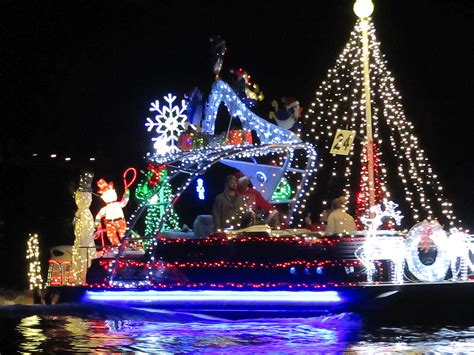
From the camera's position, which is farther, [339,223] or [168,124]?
[168,124]

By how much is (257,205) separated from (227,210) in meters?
0.87

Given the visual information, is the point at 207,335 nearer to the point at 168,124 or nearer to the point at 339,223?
the point at 339,223

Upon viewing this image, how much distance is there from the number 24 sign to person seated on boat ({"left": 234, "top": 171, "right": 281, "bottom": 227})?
5.13ft

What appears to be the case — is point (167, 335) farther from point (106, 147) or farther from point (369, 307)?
point (106, 147)

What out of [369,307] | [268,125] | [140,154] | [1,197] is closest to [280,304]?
[369,307]

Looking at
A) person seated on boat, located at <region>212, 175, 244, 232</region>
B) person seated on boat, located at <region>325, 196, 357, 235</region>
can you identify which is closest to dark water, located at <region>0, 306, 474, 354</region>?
person seated on boat, located at <region>325, 196, 357, 235</region>

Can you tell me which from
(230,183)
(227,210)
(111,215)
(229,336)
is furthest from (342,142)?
(229,336)

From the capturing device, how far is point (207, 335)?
11.5 m

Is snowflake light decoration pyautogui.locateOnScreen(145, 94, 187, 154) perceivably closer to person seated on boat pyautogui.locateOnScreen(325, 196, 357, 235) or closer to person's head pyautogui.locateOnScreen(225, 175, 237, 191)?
person's head pyautogui.locateOnScreen(225, 175, 237, 191)

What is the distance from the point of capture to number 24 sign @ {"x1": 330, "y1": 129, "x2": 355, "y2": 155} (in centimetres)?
1553

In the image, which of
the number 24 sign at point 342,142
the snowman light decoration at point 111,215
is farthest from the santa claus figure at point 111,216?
the number 24 sign at point 342,142

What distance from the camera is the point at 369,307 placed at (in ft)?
41.2

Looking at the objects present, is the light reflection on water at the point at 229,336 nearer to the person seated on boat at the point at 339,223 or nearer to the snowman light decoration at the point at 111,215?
the person seated on boat at the point at 339,223

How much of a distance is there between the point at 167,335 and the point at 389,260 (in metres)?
3.64
